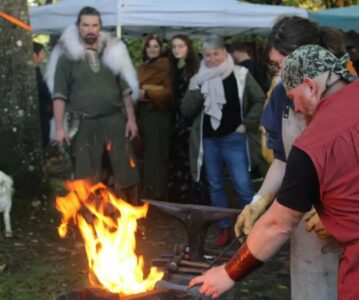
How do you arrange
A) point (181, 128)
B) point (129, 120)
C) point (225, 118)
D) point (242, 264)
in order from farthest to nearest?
1. point (181, 128)
2. point (129, 120)
3. point (225, 118)
4. point (242, 264)

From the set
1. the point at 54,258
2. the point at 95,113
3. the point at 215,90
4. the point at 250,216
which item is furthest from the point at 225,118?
the point at 250,216

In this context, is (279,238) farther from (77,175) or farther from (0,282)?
(77,175)

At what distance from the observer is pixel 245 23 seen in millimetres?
8953

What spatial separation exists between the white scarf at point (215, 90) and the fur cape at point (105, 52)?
763 mm

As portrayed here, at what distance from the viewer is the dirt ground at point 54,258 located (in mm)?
5602

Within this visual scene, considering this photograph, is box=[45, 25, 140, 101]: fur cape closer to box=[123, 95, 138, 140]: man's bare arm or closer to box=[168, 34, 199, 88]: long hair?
box=[123, 95, 138, 140]: man's bare arm

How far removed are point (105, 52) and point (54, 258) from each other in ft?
6.44

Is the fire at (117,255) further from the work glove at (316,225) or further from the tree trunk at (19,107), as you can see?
the tree trunk at (19,107)

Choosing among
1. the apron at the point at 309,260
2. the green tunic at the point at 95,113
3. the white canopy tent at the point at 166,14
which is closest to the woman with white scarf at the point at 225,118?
the green tunic at the point at 95,113

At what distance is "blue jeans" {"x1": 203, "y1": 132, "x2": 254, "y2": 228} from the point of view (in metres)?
6.83

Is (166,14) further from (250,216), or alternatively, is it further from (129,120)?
(250,216)

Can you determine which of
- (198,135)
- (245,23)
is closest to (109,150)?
(198,135)

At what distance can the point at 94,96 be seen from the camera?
675cm

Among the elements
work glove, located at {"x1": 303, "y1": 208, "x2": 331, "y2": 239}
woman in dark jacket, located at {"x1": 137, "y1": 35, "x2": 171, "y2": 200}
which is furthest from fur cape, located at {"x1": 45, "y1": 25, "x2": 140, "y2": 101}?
work glove, located at {"x1": 303, "y1": 208, "x2": 331, "y2": 239}
